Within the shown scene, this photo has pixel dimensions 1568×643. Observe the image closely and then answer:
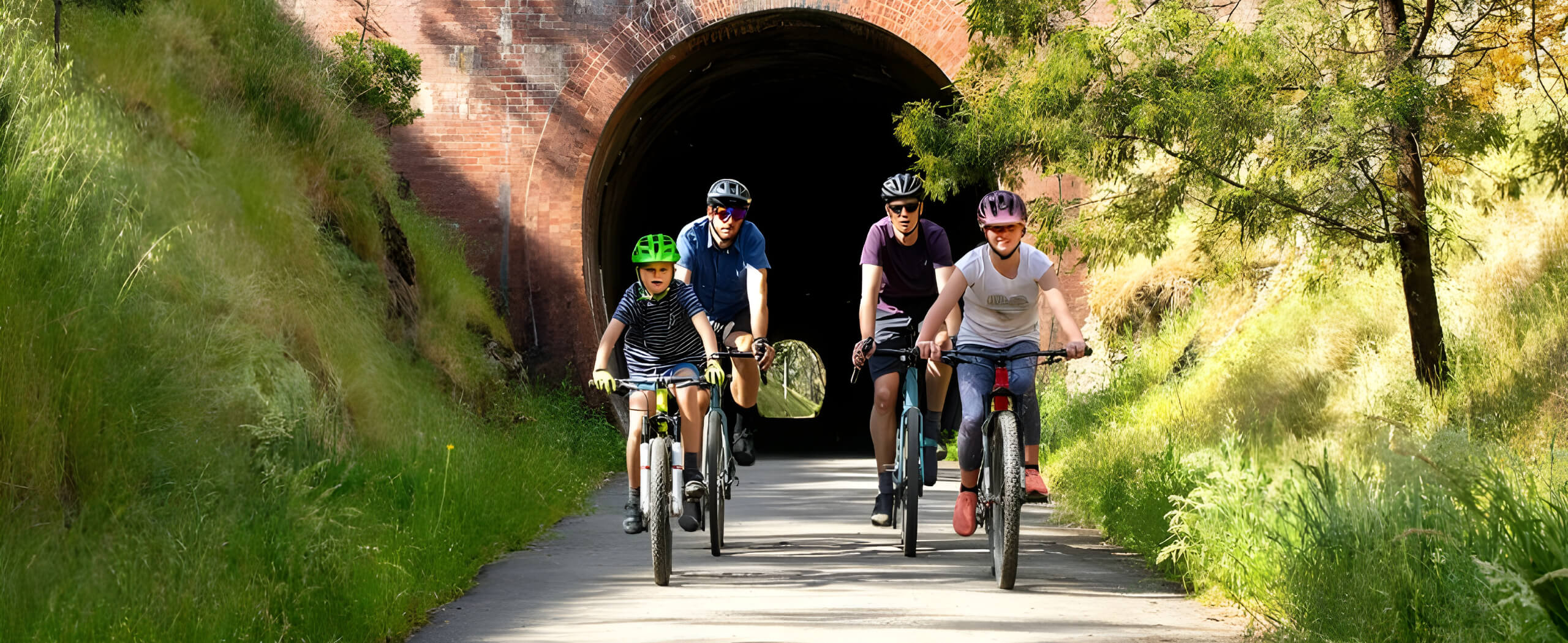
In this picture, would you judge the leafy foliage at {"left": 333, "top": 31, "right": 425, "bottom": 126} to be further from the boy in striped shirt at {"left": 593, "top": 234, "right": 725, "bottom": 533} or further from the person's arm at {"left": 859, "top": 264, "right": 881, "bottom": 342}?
the boy in striped shirt at {"left": 593, "top": 234, "right": 725, "bottom": 533}

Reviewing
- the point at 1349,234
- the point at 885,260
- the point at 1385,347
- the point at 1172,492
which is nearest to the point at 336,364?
the point at 885,260

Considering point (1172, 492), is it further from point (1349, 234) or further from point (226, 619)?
point (226, 619)

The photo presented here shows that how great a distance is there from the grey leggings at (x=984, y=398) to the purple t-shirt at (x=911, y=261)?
1.47 metres

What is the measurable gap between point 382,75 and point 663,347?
10.5m

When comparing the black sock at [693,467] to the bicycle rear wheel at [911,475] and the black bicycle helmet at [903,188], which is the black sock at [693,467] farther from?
the black bicycle helmet at [903,188]

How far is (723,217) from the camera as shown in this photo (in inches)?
354

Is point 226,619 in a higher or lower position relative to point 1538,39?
lower

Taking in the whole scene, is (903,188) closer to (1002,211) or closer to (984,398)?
(1002,211)

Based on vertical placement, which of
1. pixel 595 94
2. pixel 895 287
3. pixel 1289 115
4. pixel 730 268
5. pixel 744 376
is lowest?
pixel 744 376

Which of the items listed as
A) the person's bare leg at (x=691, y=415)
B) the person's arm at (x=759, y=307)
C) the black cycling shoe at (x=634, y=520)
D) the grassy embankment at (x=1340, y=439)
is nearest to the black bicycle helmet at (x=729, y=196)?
the person's arm at (x=759, y=307)

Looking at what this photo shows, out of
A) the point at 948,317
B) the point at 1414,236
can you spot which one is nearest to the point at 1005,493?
the point at 948,317

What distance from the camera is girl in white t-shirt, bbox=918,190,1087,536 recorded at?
25.1ft

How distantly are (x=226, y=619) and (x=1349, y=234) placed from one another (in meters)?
7.94

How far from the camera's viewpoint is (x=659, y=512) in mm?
7359
